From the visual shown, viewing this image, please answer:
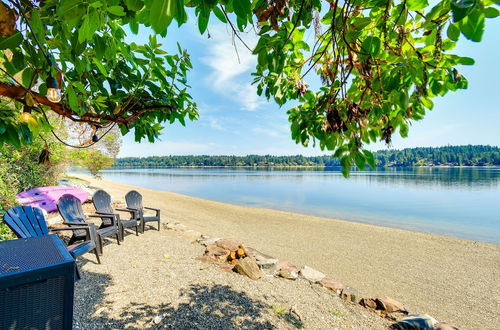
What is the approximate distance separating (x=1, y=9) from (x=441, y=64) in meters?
2.08

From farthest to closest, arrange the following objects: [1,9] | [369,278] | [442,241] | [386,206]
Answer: [386,206] → [442,241] → [369,278] → [1,9]

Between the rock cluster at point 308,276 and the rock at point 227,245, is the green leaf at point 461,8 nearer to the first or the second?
the rock cluster at point 308,276

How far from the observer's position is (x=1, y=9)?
89 cm

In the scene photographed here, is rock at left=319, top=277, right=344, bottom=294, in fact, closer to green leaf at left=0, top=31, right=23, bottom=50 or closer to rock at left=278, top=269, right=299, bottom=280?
rock at left=278, top=269, right=299, bottom=280

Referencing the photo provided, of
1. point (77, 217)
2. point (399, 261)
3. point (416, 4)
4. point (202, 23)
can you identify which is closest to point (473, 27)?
point (416, 4)

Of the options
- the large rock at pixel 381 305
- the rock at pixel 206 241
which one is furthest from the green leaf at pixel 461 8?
the rock at pixel 206 241

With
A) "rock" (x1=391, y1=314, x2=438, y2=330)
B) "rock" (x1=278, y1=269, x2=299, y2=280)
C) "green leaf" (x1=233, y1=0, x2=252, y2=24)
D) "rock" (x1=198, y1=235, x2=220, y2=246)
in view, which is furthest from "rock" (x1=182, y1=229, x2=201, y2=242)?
"green leaf" (x1=233, y1=0, x2=252, y2=24)

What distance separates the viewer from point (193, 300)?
3.02 m

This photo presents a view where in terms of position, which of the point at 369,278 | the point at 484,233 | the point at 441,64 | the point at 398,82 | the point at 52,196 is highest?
the point at 441,64

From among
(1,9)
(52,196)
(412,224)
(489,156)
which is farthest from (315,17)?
(489,156)

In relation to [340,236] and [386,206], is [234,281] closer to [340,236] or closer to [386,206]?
[340,236]

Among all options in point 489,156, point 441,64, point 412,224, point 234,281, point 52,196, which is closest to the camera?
point 441,64

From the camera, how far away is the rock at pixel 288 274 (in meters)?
4.14

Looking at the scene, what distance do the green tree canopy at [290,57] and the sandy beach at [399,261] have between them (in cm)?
347
